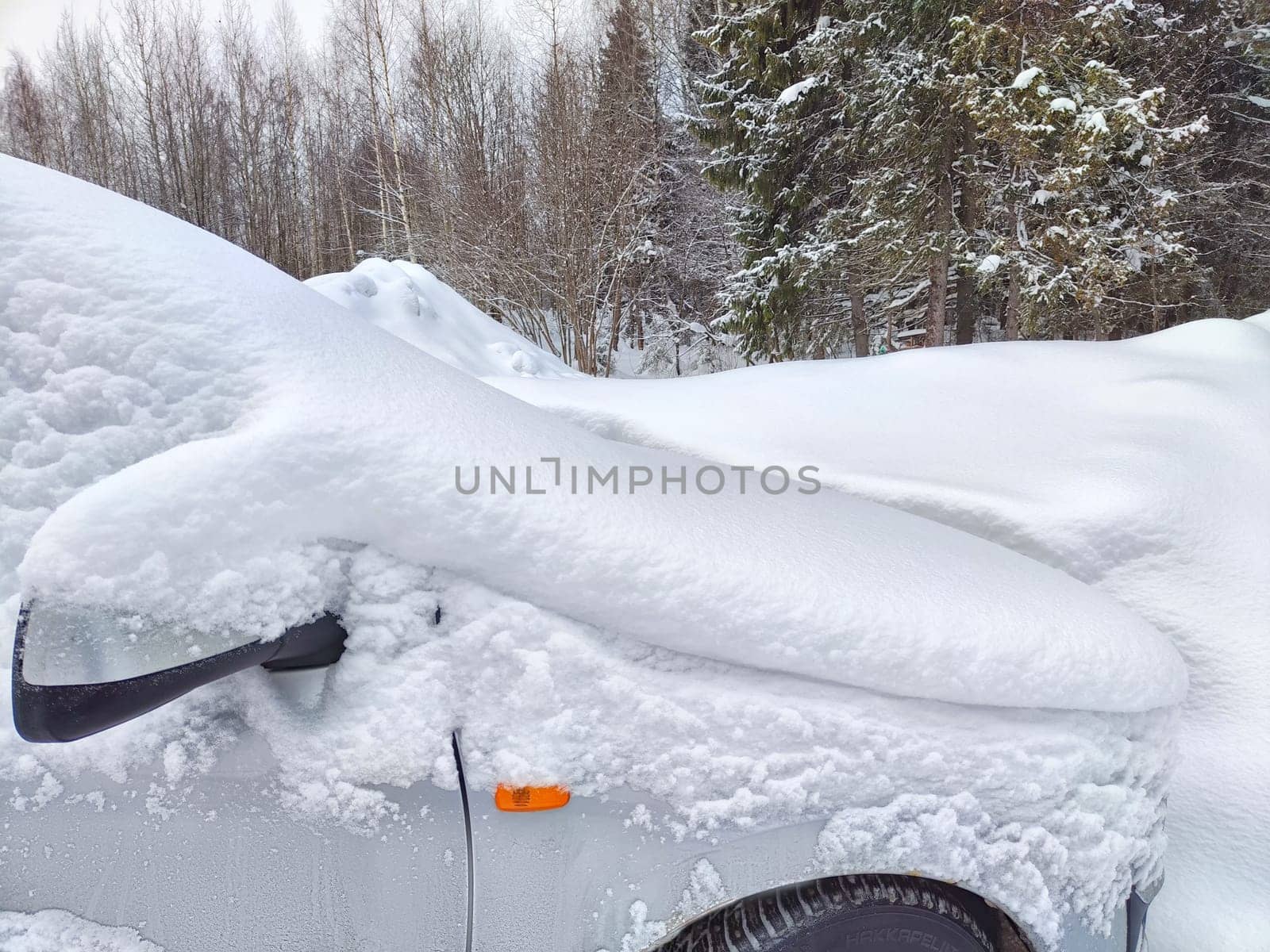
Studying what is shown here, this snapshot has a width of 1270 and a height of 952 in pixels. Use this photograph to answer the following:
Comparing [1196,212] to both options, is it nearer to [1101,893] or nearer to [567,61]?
[567,61]

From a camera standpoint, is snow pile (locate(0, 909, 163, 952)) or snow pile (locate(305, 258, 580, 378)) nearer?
snow pile (locate(0, 909, 163, 952))

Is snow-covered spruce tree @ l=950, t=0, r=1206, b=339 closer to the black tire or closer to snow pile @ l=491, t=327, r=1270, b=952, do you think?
snow pile @ l=491, t=327, r=1270, b=952

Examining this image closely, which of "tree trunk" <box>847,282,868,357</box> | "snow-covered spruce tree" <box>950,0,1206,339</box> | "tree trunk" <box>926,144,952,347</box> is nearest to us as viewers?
"snow-covered spruce tree" <box>950,0,1206,339</box>

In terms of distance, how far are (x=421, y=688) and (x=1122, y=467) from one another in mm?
1610

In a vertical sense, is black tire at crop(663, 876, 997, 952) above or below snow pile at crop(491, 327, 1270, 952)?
below

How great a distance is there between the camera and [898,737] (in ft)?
3.20

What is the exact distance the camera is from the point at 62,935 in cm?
83

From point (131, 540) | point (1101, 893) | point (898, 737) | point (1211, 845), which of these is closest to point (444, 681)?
point (131, 540)

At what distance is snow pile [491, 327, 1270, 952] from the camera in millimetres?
1297

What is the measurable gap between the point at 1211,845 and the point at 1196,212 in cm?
1341

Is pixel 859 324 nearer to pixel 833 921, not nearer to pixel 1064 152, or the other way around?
pixel 1064 152

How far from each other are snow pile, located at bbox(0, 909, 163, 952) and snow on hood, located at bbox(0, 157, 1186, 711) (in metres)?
0.41

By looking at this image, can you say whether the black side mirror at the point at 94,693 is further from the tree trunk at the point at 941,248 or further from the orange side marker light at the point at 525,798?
the tree trunk at the point at 941,248

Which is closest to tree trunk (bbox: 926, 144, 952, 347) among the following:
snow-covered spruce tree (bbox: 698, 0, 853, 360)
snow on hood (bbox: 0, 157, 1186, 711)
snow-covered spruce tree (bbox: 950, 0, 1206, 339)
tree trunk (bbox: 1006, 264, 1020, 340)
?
snow-covered spruce tree (bbox: 950, 0, 1206, 339)
